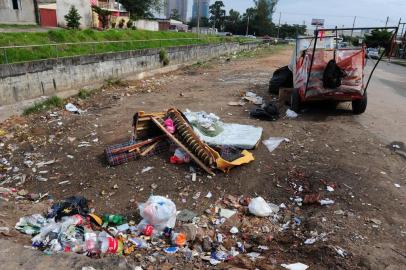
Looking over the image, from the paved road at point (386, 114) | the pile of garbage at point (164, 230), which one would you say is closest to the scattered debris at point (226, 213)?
the pile of garbage at point (164, 230)

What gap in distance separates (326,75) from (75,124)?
5575mm

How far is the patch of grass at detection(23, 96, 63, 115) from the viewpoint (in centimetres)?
864

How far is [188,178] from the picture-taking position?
5.27 metres

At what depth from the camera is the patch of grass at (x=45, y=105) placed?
8.64m

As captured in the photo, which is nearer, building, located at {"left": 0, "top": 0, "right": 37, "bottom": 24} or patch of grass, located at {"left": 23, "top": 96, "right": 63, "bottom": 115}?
patch of grass, located at {"left": 23, "top": 96, "right": 63, "bottom": 115}

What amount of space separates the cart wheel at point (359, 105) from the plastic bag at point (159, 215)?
5.93 m

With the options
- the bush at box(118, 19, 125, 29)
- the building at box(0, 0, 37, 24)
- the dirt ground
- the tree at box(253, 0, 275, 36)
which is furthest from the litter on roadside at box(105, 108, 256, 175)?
the tree at box(253, 0, 275, 36)

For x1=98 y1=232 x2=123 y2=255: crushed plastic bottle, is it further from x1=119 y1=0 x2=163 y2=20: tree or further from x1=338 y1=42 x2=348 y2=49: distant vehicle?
x1=119 y1=0 x2=163 y2=20: tree

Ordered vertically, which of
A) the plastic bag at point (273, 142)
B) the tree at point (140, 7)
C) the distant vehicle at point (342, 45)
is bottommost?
the plastic bag at point (273, 142)

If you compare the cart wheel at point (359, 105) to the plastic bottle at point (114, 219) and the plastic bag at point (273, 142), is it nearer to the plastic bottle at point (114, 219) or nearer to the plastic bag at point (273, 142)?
the plastic bag at point (273, 142)

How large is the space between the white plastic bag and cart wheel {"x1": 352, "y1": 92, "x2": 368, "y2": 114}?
4.86 meters

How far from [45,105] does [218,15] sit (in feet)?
251

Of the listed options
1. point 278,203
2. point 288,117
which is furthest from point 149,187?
point 288,117

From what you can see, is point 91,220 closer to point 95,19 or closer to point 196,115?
point 196,115
